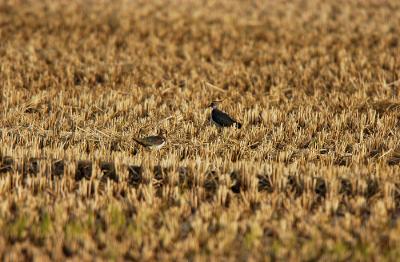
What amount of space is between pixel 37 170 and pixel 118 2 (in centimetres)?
1319

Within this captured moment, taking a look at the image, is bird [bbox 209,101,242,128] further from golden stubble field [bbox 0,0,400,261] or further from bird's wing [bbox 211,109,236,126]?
golden stubble field [bbox 0,0,400,261]

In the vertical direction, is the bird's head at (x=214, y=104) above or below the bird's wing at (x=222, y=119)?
above

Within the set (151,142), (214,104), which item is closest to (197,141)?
(151,142)

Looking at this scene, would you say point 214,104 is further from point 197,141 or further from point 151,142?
point 151,142

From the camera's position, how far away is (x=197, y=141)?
7805 mm

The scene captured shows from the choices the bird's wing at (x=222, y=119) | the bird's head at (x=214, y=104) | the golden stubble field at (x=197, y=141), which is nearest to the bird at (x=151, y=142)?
the golden stubble field at (x=197, y=141)

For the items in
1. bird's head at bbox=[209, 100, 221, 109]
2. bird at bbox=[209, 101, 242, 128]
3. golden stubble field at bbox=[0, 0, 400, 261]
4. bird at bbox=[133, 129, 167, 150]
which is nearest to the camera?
golden stubble field at bbox=[0, 0, 400, 261]

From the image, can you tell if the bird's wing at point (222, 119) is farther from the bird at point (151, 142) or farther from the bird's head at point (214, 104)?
the bird at point (151, 142)

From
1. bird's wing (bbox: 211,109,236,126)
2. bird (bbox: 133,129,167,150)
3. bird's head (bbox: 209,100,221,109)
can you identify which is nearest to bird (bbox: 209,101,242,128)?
bird's wing (bbox: 211,109,236,126)

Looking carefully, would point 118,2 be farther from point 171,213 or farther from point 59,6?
point 171,213

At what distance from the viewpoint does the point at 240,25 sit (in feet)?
54.0

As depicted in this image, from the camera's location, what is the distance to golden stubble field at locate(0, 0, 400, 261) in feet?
17.1

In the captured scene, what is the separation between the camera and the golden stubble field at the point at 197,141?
17.1 feet

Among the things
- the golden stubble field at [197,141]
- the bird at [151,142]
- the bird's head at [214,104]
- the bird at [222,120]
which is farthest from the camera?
the bird's head at [214,104]
